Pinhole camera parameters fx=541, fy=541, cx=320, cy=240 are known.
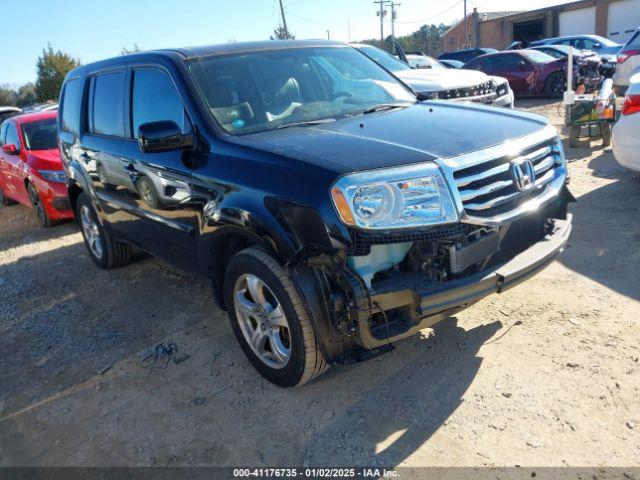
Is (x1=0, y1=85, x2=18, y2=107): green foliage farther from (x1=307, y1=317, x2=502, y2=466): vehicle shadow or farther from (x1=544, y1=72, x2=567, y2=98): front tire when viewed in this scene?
(x1=307, y1=317, x2=502, y2=466): vehicle shadow

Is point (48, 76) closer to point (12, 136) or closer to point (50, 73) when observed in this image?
point (50, 73)

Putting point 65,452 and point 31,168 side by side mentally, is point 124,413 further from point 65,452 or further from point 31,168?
point 31,168

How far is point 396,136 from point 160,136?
1.40 m

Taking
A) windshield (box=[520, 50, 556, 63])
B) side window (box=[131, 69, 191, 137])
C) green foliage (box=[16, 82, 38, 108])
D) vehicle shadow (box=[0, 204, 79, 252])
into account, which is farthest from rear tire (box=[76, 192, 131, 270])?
green foliage (box=[16, 82, 38, 108])

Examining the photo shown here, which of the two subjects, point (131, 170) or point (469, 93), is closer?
point (131, 170)

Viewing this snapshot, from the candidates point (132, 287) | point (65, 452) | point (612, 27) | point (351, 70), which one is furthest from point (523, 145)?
point (612, 27)

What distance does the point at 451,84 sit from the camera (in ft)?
26.2

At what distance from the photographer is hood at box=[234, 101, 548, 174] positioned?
2.67 m

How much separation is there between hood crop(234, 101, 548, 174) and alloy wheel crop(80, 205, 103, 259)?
10.0 feet

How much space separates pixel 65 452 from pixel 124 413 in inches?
14.7

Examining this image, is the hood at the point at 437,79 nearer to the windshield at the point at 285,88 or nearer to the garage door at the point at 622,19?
the windshield at the point at 285,88

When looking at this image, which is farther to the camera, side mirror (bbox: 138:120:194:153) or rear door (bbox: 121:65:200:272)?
rear door (bbox: 121:65:200:272)

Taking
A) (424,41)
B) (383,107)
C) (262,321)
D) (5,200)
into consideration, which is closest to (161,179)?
(262,321)

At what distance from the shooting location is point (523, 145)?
3.03 m
